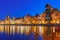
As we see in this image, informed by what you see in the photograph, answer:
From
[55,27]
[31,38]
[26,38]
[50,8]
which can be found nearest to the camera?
[50,8]

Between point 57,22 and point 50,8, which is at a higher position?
point 50,8

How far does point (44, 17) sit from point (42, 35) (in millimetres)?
635

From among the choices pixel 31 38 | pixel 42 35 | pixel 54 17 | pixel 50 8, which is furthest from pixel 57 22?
pixel 31 38

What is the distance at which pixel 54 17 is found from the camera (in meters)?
3.38

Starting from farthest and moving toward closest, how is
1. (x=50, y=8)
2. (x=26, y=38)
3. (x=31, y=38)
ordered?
1. (x=26, y=38)
2. (x=31, y=38)
3. (x=50, y=8)

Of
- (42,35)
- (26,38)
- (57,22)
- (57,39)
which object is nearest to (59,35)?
(57,39)

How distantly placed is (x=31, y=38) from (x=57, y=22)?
1.05 m

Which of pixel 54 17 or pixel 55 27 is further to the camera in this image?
pixel 55 27

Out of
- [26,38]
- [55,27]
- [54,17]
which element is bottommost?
[26,38]

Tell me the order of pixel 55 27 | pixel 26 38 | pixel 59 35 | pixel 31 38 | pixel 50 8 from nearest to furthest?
pixel 59 35 → pixel 50 8 → pixel 55 27 → pixel 31 38 → pixel 26 38

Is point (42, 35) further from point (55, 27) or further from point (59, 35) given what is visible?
point (59, 35)

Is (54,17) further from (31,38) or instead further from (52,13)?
(31,38)

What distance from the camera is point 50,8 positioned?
3375mm

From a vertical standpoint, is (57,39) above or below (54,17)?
below
